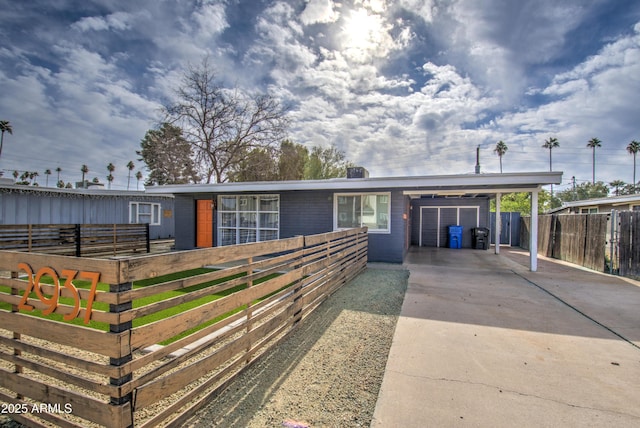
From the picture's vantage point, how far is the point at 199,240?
1091cm

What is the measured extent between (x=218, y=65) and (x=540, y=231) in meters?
19.4

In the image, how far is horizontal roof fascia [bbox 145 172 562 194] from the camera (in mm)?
6984

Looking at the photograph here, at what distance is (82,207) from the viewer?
42.7 ft

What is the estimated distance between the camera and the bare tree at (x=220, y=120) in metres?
18.9

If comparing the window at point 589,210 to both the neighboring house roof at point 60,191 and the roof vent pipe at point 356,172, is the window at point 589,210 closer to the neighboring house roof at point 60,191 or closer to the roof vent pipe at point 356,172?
the roof vent pipe at point 356,172

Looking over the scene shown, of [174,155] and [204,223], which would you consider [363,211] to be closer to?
[204,223]

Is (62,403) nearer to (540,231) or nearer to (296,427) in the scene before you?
(296,427)

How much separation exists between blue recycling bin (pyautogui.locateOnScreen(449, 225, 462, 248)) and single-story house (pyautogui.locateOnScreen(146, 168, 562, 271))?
3.17 meters

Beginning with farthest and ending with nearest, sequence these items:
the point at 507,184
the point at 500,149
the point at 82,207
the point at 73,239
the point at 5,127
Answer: the point at 500,149 < the point at 5,127 < the point at 82,207 < the point at 73,239 < the point at 507,184

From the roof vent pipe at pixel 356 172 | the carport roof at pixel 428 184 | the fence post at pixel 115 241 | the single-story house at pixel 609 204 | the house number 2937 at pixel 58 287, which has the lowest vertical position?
the fence post at pixel 115 241

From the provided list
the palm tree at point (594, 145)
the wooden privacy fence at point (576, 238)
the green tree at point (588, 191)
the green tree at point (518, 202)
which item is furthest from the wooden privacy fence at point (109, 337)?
the palm tree at point (594, 145)

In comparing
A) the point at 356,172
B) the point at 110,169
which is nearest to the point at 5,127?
the point at 110,169

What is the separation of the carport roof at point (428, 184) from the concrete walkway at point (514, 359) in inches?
106

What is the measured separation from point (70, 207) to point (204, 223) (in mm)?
6936
